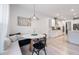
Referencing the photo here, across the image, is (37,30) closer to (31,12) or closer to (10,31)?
(31,12)

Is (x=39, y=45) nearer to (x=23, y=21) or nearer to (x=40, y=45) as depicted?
(x=40, y=45)

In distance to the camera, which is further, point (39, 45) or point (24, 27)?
point (39, 45)

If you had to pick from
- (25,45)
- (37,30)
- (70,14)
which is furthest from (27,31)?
(70,14)

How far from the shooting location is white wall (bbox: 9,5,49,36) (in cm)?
202

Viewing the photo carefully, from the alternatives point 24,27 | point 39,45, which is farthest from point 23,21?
point 39,45

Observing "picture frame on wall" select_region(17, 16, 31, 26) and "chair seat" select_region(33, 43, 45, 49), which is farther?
"chair seat" select_region(33, 43, 45, 49)

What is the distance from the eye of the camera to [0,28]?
1.70 meters

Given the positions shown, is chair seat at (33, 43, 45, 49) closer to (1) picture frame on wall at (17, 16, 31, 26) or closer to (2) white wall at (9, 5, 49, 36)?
(2) white wall at (9, 5, 49, 36)

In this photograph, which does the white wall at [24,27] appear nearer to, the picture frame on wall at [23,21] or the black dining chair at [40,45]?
the picture frame on wall at [23,21]

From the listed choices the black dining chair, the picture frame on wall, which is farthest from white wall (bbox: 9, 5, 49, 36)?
the black dining chair

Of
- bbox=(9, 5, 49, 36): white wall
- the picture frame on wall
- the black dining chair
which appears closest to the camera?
bbox=(9, 5, 49, 36): white wall

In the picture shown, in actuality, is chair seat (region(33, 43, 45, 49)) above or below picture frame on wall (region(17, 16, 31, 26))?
below

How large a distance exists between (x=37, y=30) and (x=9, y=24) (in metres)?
0.61

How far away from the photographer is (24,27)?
7.20 feet
